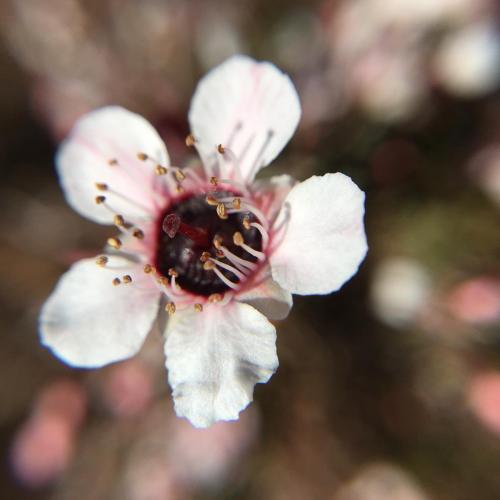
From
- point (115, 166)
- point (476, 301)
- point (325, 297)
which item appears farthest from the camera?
point (325, 297)

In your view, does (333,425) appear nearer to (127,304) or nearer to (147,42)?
(127,304)

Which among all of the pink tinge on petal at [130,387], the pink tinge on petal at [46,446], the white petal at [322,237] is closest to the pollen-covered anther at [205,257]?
the white petal at [322,237]

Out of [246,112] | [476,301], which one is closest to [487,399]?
[476,301]

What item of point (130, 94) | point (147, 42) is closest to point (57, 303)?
point (130, 94)

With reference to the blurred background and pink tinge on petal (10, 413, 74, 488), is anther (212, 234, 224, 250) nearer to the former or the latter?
the blurred background

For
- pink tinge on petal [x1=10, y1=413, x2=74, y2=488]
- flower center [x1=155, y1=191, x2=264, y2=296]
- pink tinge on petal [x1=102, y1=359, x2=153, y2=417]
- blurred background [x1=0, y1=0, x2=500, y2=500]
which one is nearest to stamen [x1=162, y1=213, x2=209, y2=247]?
flower center [x1=155, y1=191, x2=264, y2=296]

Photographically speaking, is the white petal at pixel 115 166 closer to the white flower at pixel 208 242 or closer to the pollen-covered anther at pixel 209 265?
the white flower at pixel 208 242

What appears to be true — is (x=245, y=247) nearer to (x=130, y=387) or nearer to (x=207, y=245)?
(x=207, y=245)
